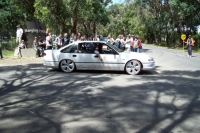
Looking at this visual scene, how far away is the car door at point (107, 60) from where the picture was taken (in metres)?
10.2

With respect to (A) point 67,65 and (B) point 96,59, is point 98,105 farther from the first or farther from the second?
(A) point 67,65

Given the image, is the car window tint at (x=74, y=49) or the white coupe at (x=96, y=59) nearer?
the white coupe at (x=96, y=59)

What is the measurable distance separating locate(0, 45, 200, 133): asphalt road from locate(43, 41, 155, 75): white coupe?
1536 mm

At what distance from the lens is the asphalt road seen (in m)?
4.40

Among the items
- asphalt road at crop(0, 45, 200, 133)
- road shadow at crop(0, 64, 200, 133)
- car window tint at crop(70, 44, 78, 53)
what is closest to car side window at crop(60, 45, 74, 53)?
car window tint at crop(70, 44, 78, 53)

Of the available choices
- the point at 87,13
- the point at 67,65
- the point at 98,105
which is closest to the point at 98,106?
Result: the point at 98,105

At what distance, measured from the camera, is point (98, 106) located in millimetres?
5598

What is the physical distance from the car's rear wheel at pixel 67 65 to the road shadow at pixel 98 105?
1.97 m

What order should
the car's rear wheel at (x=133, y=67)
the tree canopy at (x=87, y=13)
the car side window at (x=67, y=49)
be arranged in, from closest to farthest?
the car's rear wheel at (x=133, y=67), the car side window at (x=67, y=49), the tree canopy at (x=87, y=13)

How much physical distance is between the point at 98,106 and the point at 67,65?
17.2ft

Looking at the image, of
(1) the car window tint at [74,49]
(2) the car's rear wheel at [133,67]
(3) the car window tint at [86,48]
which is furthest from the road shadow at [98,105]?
(1) the car window tint at [74,49]

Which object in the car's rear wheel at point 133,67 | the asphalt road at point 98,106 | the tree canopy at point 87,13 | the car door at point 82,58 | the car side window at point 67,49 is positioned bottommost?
the asphalt road at point 98,106

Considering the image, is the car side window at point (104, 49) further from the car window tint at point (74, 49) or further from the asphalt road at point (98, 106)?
the asphalt road at point (98, 106)

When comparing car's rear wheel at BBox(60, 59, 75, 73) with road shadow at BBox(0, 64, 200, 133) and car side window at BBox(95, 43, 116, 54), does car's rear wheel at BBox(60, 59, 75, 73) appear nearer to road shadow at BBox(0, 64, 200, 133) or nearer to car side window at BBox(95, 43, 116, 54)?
car side window at BBox(95, 43, 116, 54)
